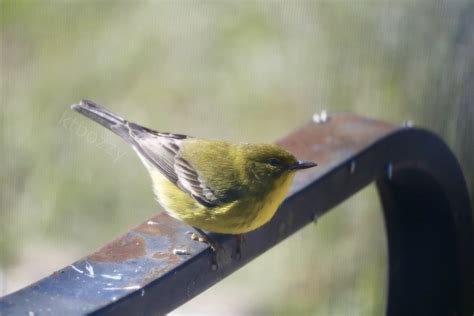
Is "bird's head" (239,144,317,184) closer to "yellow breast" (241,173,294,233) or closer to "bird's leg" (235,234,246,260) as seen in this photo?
"yellow breast" (241,173,294,233)

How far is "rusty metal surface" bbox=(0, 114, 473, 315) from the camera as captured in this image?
6.53 ft

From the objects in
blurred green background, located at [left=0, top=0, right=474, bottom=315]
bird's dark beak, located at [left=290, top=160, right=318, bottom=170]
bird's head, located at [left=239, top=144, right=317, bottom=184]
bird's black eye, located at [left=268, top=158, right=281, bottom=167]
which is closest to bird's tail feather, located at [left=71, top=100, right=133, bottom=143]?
bird's head, located at [left=239, top=144, right=317, bottom=184]

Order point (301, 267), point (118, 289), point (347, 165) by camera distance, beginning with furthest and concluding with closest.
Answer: point (301, 267) → point (347, 165) → point (118, 289)

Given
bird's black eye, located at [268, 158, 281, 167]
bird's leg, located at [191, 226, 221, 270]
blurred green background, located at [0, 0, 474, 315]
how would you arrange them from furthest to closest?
blurred green background, located at [0, 0, 474, 315] < bird's black eye, located at [268, 158, 281, 167] < bird's leg, located at [191, 226, 221, 270]

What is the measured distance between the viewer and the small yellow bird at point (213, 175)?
2.95 meters

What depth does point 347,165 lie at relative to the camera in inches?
111

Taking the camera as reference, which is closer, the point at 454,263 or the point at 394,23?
the point at 454,263

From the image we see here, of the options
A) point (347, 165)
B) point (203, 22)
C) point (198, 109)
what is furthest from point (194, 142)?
point (203, 22)

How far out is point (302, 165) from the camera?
2.86m

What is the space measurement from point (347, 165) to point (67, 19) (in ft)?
11.6

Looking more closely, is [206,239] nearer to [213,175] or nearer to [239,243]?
[239,243]

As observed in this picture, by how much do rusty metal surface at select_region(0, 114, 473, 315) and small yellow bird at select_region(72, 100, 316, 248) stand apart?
93 mm

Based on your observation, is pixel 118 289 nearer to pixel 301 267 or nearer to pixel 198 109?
pixel 301 267

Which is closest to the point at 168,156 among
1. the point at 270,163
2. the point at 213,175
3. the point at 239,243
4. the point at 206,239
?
the point at 213,175
